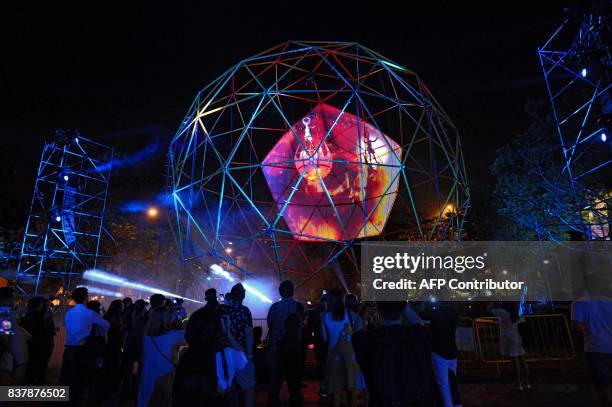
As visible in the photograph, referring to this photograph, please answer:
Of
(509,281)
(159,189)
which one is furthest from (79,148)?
(509,281)

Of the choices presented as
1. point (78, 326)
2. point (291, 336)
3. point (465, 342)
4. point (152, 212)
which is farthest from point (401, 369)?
point (152, 212)

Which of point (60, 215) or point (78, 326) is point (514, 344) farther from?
point (60, 215)

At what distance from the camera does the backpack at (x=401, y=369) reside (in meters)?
2.67

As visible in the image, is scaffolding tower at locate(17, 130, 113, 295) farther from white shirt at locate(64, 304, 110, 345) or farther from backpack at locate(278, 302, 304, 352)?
backpack at locate(278, 302, 304, 352)

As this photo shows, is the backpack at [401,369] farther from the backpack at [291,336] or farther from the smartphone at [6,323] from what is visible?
the smartphone at [6,323]

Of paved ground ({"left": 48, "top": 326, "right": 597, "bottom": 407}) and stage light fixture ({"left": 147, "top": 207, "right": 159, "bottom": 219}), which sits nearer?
paved ground ({"left": 48, "top": 326, "right": 597, "bottom": 407})

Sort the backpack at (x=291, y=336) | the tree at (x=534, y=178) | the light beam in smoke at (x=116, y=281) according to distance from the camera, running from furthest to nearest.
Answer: the light beam in smoke at (x=116, y=281) → the tree at (x=534, y=178) → the backpack at (x=291, y=336)

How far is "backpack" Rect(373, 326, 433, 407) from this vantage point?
8.77 ft

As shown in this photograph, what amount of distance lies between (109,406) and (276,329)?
3532 mm

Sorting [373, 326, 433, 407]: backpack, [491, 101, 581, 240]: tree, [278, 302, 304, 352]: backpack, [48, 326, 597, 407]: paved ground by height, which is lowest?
[48, 326, 597, 407]: paved ground

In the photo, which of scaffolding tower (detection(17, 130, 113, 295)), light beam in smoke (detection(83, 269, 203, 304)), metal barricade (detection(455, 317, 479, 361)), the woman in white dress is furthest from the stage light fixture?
the woman in white dress

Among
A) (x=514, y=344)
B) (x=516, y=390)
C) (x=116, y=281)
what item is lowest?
(x=516, y=390)

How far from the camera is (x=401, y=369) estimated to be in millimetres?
2723

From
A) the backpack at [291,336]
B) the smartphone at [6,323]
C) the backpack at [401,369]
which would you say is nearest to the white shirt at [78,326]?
the smartphone at [6,323]
